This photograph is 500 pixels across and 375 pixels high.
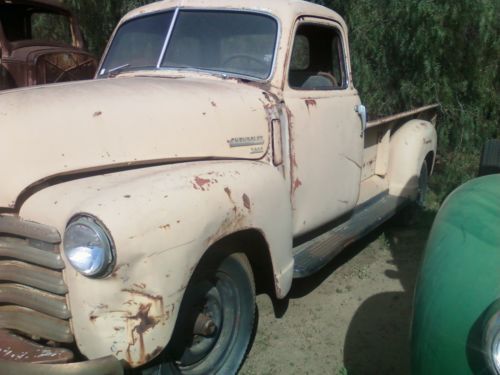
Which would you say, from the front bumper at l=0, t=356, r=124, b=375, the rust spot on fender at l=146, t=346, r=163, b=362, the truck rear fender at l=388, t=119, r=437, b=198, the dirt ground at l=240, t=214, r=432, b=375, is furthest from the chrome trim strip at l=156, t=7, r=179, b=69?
the truck rear fender at l=388, t=119, r=437, b=198

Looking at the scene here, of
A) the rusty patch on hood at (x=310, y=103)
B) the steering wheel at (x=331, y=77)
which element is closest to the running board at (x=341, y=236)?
the rusty patch on hood at (x=310, y=103)

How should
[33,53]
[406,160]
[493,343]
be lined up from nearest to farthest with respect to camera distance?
[493,343]
[406,160]
[33,53]

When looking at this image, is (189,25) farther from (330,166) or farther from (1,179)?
(1,179)

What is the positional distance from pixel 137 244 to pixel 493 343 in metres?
1.17

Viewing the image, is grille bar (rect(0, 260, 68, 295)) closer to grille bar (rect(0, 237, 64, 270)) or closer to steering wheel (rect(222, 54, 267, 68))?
grille bar (rect(0, 237, 64, 270))

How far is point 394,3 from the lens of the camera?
21.0 feet

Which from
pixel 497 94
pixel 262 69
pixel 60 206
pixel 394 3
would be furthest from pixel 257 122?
pixel 497 94

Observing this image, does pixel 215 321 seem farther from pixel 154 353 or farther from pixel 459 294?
pixel 459 294

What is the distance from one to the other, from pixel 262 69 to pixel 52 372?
6.60 ft

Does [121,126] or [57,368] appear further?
[121,126]

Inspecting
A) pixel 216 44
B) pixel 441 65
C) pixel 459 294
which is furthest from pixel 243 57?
pixel 441 65

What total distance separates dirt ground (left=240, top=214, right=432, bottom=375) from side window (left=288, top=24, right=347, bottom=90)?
134cm

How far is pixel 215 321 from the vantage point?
2531 mm

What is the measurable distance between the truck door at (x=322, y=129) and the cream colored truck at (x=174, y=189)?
1 centimetres
